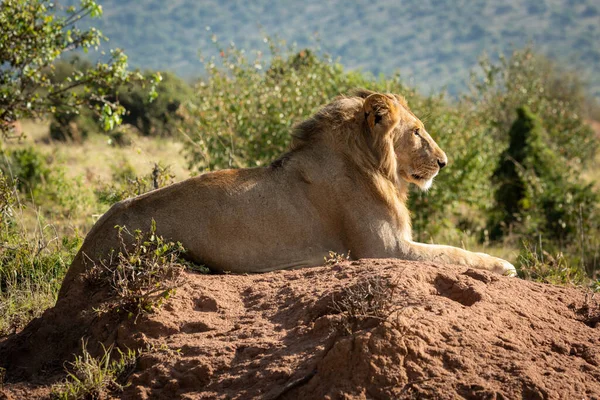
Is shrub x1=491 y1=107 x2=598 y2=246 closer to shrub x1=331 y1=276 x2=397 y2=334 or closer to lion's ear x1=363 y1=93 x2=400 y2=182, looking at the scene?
lion's ear x1=363 y1=93 x2=400 y2=182

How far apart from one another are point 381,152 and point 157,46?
494 feet

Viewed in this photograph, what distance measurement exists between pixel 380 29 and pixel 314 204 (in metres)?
172

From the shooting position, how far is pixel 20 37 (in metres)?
9.72

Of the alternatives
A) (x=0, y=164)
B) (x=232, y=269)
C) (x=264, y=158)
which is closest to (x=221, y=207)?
(x=232, y=269)

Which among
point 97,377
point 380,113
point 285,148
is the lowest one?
point 97,377

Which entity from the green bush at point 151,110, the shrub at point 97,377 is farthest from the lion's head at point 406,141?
the green bush at point 151,110

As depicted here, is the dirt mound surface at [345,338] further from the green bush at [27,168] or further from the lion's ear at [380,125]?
the green bush at [27,168]

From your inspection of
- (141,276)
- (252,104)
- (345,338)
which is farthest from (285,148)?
(345,338)

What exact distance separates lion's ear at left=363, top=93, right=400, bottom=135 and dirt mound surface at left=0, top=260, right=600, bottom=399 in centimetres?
190

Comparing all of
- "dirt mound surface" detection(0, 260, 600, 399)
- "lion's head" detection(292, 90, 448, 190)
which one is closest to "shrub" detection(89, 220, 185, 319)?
"dirt mound surface" detection(0, 260, 600, 399)

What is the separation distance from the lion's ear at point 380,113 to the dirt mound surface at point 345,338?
6.23ft

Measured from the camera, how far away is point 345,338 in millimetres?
3854

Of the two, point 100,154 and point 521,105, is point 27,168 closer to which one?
point 100,154

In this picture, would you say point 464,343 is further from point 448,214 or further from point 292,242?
point 448,214
